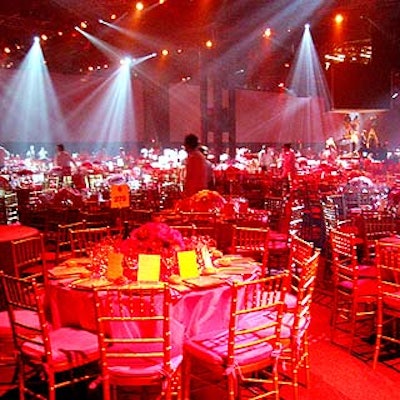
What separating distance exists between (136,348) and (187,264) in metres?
0.64

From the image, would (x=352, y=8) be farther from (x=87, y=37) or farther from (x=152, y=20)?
(x=87, y=37)

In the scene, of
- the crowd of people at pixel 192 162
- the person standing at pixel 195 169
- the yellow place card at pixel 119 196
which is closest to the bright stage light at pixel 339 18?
the crowd of people at pixel 192 162

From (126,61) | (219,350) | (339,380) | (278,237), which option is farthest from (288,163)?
(126,61)

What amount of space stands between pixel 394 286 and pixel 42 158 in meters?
12.4

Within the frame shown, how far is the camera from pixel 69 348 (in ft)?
11.5

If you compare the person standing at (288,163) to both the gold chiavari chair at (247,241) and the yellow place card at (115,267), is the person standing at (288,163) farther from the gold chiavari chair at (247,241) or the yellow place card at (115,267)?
the yellow place card at (115,267)

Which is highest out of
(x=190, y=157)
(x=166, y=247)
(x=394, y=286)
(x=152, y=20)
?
(x=152, y=20)

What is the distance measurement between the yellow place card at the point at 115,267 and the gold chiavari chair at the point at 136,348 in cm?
36

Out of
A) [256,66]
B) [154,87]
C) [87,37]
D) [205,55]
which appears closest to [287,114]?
[256,66]

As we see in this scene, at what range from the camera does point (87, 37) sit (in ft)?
53.6

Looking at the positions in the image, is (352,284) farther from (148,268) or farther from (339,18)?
(339,18)

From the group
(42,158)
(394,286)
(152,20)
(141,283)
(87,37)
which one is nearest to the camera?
(141,283)

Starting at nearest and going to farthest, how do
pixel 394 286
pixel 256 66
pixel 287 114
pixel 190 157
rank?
pixel 394 286 → pixel 190 157 → pixel 256 66 → pixel 287 114

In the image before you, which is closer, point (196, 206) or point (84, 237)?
point (84, 237)
